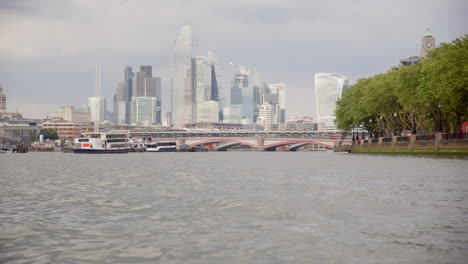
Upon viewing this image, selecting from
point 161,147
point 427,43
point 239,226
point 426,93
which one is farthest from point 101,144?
point 239,226

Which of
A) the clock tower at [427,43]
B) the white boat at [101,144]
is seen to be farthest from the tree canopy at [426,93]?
the clock tower at [427,43]

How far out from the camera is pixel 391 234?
12.3m

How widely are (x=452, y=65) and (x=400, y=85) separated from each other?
16.7 metres

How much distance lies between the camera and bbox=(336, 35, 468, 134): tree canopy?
198 feet

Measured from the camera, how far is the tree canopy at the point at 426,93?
6034cm

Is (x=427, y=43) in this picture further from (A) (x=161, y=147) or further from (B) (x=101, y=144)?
(B) (x=101, y=144)

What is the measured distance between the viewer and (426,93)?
65.3 metres

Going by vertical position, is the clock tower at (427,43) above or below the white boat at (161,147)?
above

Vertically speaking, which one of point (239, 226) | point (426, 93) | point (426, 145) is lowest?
point (239, 226)

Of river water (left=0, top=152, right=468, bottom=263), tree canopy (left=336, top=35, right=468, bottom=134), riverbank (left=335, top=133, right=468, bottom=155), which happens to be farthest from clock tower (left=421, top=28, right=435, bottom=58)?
river water (left=0, top=152, right=468, bottom=263)

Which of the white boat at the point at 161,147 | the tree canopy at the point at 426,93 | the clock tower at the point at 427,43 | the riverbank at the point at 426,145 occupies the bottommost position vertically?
the white boat at the point at 161,147

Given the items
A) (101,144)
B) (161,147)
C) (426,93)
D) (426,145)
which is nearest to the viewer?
(426,93)

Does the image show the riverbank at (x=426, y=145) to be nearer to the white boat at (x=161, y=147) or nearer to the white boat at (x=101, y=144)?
the white boat at (x=101, y=144)

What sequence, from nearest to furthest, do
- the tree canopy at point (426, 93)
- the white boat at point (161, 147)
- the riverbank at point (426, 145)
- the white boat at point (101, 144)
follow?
the riverbank at point (426, 145) → the tree canopy at point (426, 93) → the white boat at point (101, 144) → the white boat at point (161, 147)
